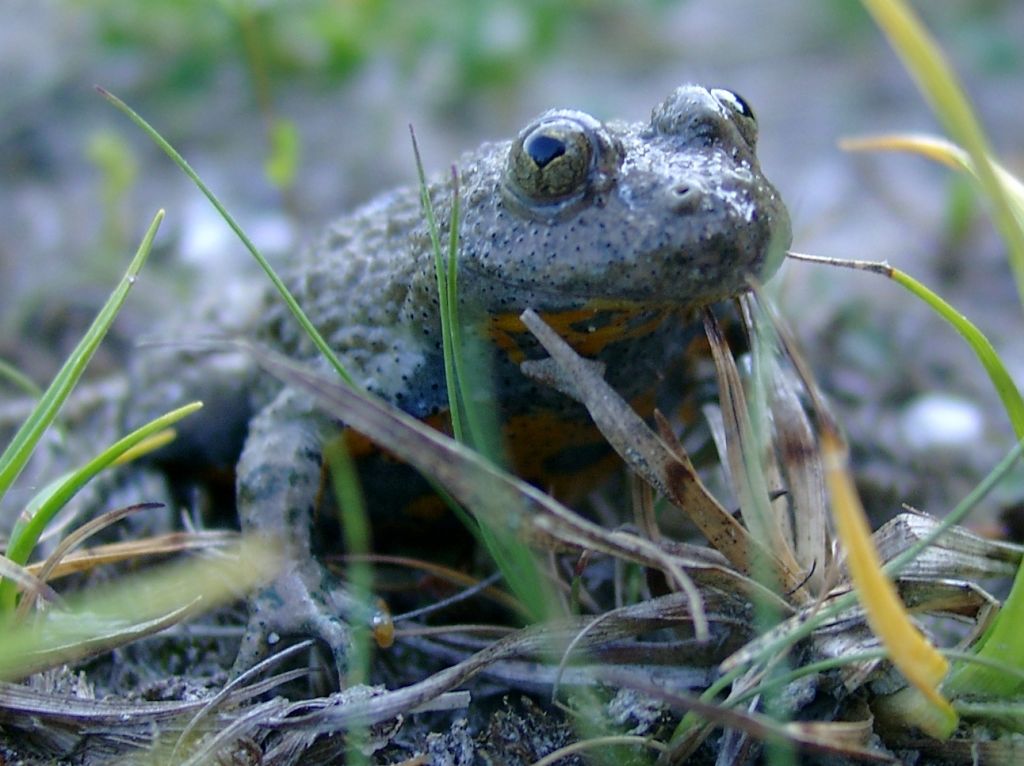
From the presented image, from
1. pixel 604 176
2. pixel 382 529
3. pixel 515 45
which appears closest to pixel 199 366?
pixel 382 529

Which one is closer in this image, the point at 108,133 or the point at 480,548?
the point at 480,548

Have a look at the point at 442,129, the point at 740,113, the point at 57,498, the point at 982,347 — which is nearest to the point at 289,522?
the point at 57,498

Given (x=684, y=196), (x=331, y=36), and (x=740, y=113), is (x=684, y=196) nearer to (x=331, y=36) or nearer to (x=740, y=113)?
(x=740, y=113)

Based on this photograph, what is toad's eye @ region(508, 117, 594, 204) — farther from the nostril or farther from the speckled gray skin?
the nostril

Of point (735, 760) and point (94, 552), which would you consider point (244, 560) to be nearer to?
point (94, 552)

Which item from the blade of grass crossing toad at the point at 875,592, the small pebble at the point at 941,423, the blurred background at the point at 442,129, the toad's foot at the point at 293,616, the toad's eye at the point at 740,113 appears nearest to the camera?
the blade of grass crossing toad at the point at 875,592

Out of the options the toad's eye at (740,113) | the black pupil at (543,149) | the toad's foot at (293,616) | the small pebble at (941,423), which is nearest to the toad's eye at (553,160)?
the black pupil at (543,149)

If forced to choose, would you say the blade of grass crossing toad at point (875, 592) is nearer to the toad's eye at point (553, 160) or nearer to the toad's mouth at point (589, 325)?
the toad's mouth at point (589, 325)
